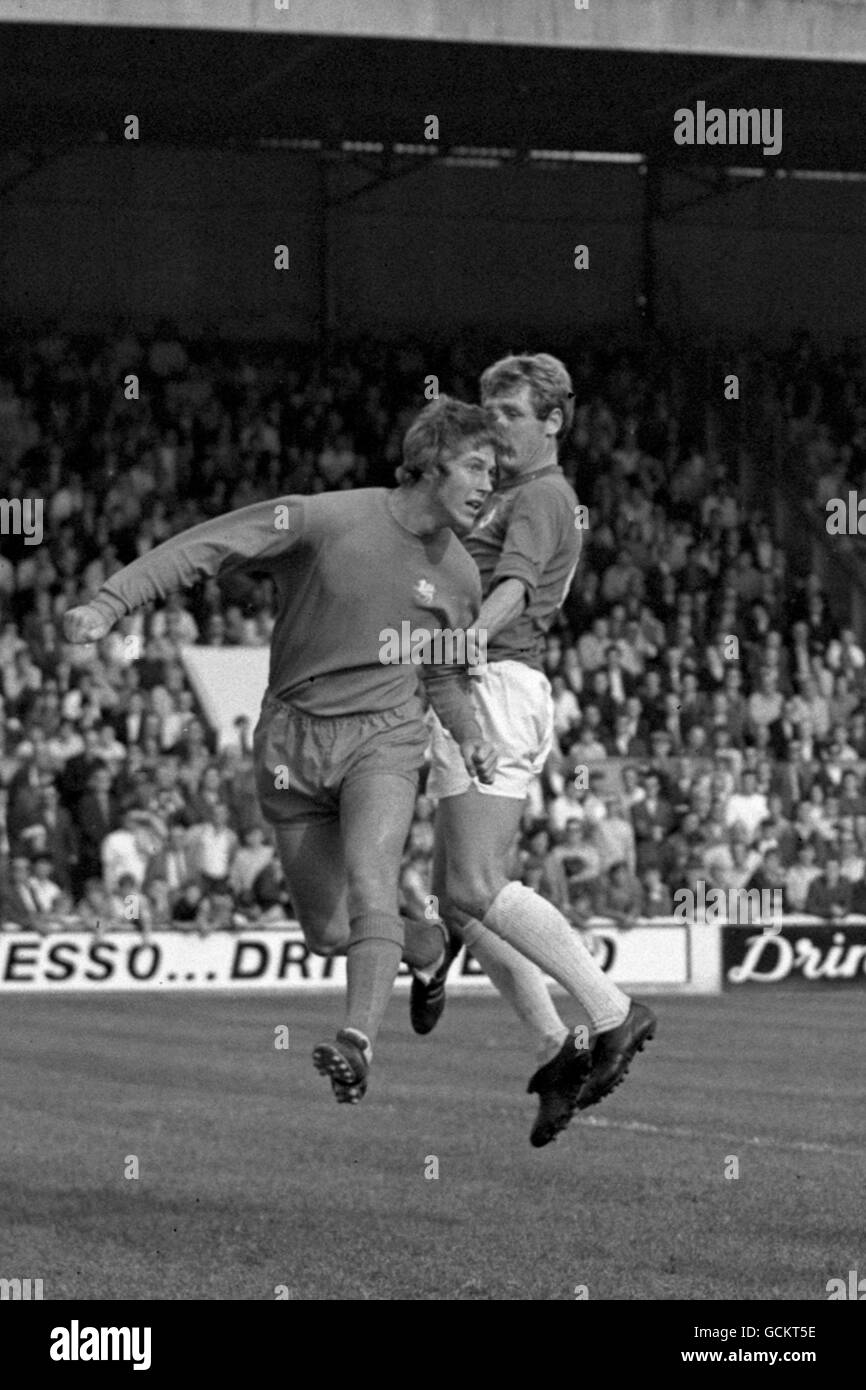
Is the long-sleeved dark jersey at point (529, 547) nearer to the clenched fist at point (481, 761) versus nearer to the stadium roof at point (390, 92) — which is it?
the clenched fist at point (481, 761)

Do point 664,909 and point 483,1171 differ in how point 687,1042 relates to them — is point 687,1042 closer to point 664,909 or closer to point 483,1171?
point 664,909

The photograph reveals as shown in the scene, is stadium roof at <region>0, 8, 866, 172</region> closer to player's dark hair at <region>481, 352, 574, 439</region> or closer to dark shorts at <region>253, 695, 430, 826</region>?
player's dark hair at <region>481, 352, 574, 439</region>

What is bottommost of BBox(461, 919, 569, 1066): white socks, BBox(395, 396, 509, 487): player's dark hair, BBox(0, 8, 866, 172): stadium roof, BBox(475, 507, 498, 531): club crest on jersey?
BBox(461, 919, 569, 1066): white socks

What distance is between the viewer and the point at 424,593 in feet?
25.6

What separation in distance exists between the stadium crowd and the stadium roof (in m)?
2.60

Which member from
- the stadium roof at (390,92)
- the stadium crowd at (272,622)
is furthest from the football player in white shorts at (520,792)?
the stadium roof at (390,92)

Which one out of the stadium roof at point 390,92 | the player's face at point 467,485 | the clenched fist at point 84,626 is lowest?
the clenched fist at point 84,626

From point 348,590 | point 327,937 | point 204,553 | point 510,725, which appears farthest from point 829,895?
point 204,553

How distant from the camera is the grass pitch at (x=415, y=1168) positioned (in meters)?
8.45

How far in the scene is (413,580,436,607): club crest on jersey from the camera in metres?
7.79

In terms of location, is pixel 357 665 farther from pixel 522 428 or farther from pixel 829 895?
pixel 829 895

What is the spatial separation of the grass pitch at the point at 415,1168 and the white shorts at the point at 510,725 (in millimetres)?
1606

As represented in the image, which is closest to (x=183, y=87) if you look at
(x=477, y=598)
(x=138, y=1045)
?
(x=138, y=1045)

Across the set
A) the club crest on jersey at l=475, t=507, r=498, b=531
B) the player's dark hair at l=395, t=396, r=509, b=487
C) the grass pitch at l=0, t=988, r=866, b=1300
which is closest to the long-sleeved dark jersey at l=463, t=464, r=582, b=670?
the club crest on jersey at l=475, t=507, r=498, b=531
